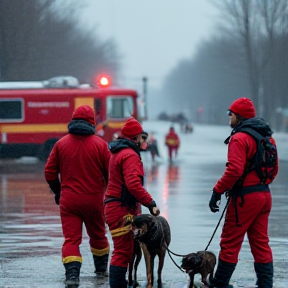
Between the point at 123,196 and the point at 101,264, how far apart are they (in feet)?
3.48

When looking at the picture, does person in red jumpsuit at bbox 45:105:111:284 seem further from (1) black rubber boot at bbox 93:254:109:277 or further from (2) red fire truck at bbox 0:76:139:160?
(2) red fire truck at bbox 0:76:139:160

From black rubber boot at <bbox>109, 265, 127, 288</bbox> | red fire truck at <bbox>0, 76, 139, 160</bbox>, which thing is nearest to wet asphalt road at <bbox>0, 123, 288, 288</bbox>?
black rubber boot at <bbox>109, 265, 127, 288</bbox>

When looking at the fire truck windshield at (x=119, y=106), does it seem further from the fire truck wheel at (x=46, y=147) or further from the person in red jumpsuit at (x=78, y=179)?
the person in red jumpsuit at (x=78, y=179)

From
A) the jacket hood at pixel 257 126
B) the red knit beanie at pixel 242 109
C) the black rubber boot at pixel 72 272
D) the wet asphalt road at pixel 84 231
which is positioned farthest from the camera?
the wet asphalt road at pixel 84 231

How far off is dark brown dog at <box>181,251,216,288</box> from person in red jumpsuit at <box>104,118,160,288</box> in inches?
20.3

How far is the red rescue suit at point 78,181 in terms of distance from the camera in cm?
886

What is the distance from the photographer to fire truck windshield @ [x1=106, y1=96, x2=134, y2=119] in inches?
1247

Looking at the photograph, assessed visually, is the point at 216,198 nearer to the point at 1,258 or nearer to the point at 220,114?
the point at 1,258

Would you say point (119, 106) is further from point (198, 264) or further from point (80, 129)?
point (198, 264)

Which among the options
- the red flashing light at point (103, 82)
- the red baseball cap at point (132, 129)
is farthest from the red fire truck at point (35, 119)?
the red baseball cap at point (132, 129)

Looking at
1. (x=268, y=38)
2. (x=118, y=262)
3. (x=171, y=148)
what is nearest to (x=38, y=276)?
(x=118, y=262)

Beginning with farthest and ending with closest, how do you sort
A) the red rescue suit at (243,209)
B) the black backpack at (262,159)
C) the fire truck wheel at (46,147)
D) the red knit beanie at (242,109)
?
the fire truck wheel at (46,147) → the red knit beanie at (242,109) → the black backpack at (262,159) → the red rescue suit at (243,209)

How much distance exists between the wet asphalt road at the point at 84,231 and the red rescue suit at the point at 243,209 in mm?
478

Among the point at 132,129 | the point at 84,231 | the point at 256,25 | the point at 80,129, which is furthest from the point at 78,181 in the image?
the point at 256,25
